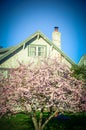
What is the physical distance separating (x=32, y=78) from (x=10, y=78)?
74.2 inches

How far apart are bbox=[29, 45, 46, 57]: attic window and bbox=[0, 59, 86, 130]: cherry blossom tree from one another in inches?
543

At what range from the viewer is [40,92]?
12.6 m

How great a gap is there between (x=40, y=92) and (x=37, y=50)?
618 inches

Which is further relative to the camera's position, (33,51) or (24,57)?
(33,51)

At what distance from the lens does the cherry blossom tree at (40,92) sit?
12562 mm

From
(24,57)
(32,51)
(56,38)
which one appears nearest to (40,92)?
(24,57)

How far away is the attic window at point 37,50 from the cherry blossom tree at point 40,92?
45.2 ft

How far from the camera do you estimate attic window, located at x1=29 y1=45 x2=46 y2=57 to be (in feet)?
90.6

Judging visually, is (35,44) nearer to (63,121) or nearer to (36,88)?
(63,121)

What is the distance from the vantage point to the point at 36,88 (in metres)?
12.6

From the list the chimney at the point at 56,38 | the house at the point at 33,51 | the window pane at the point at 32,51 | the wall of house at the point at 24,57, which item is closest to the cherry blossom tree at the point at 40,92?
the wall of house at the point at 24,57

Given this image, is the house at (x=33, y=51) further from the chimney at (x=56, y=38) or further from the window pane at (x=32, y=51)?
the chimney at (x=56, y=38)

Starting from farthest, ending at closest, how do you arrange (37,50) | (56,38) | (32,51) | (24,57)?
(56,38) → (37,50) → (32,51) → (24,57)

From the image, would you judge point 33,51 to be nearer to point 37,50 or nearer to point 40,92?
point 37,50
